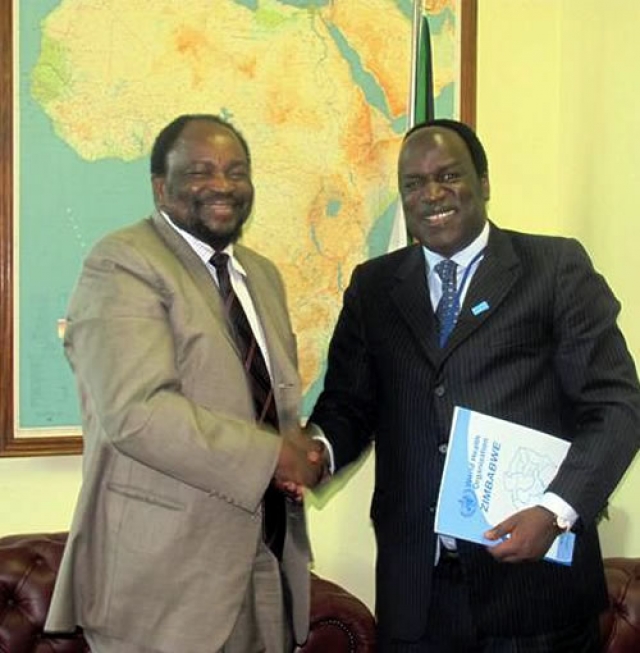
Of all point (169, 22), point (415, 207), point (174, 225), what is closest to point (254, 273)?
point (174, 225)

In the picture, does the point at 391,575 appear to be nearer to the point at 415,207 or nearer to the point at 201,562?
the point at 201,562

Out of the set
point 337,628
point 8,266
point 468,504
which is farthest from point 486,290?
point 8,266

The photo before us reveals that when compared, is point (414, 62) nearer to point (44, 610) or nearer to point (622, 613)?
point (622, 613)

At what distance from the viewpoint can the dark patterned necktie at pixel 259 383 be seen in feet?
6.30

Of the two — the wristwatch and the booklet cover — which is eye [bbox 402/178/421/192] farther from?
the wristwatch

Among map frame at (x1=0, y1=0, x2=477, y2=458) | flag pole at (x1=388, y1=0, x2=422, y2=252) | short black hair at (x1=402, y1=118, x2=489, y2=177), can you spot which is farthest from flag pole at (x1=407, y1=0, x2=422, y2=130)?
map frame at (x1=0, y1=0, x2=477, y2=458)

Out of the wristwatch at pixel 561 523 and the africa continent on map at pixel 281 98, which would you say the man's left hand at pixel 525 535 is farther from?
the africa continent on map at pixel 281 98

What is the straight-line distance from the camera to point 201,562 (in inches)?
70.1

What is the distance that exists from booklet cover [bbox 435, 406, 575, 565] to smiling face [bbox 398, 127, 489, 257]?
43 cm

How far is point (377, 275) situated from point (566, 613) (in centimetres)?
88

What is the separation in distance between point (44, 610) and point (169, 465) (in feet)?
3.08

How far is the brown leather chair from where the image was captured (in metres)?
2.39

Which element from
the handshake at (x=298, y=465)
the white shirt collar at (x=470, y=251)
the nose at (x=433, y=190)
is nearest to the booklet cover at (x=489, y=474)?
the handshake at (x=298, y=465)

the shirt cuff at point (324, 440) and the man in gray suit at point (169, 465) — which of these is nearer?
the man in gray suit at point (169, 465)
